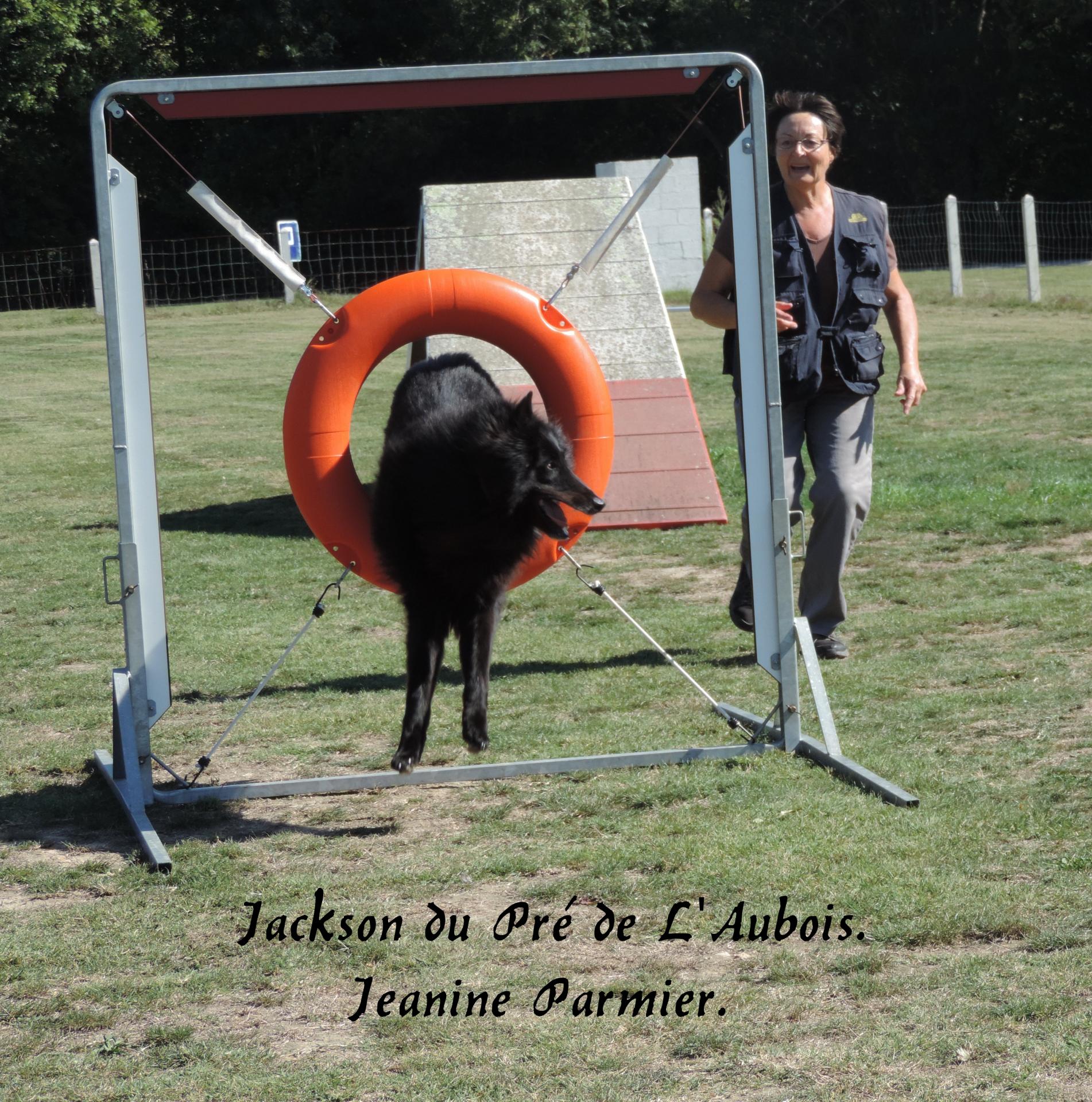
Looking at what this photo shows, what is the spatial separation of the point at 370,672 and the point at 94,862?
5.95 ft

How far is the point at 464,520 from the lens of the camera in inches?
142

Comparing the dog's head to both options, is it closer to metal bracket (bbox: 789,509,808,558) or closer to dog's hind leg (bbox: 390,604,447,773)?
dog's hind leg (bbox: 390,604,447,773)

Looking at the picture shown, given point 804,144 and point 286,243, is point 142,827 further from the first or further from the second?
point 286,243

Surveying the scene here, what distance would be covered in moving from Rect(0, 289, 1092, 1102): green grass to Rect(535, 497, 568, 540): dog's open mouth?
0.69m

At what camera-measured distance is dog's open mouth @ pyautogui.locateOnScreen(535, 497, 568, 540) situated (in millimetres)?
3561

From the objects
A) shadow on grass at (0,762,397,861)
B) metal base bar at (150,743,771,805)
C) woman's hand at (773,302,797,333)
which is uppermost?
woman's hand at (773,302,797,333)

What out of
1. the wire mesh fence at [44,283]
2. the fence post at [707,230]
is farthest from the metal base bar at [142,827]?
the wire mesh fence at [44,283]

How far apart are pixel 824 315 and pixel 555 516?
1.51 metres

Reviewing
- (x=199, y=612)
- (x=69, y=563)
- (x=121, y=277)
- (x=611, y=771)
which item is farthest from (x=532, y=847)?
(x=69, y=563)

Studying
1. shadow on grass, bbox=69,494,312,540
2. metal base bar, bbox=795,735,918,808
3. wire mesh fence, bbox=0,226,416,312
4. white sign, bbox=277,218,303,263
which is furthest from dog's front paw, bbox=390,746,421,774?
wire mesh fence, bbox=0,226,416,312

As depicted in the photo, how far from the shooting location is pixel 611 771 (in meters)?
3.82

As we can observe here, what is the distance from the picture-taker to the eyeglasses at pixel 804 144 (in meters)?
4.46

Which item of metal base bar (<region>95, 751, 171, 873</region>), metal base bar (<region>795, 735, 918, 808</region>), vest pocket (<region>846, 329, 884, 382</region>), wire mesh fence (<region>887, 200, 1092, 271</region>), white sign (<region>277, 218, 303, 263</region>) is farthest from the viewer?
wire mesh fence (<region>887, 200, 1092, 271</region>)

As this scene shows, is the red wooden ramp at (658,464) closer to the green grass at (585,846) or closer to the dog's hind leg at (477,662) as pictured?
the green grass at (585,846)
